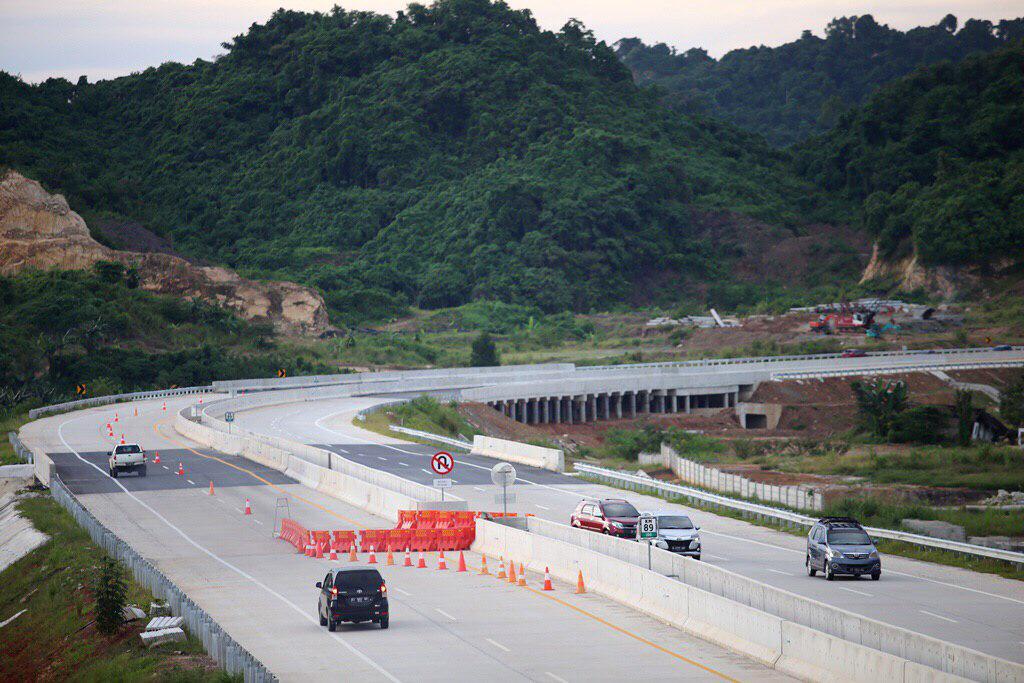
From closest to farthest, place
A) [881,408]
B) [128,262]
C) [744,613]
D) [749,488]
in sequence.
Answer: [744,613]
[749,488]
[881,408]
[128,262]

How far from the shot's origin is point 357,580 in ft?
83.0

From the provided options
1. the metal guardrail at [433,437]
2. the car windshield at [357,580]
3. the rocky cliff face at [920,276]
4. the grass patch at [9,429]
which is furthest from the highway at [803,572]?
the rocky cliff face at [920,276]

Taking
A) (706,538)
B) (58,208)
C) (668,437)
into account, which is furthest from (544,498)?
(58,208)

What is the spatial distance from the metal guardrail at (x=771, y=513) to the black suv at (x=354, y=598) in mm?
15871

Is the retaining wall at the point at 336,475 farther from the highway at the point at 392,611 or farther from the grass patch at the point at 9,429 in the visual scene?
the grass patch at the point at 9,429

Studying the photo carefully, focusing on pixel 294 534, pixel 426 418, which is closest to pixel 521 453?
pixel 426 418

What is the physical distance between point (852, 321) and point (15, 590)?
106 m

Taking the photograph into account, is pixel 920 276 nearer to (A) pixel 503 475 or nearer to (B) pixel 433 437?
(B) pixel 433 437

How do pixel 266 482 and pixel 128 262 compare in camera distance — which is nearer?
pixel 266 482

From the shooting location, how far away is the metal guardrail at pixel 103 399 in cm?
8560

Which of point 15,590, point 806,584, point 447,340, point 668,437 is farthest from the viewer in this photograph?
point 447,340

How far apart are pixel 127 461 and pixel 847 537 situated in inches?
1244

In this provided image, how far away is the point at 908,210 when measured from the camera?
160 metres

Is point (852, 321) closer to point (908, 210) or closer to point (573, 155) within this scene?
point (908, 210)
